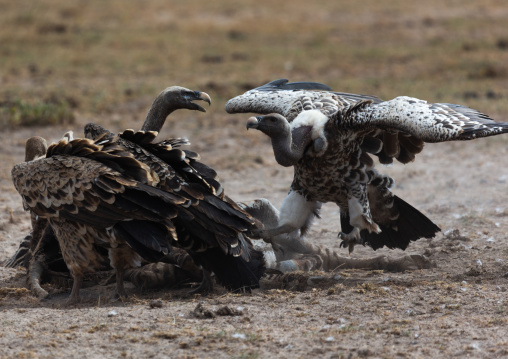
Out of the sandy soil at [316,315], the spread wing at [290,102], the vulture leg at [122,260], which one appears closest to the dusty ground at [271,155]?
the sandy soil at [316,315]

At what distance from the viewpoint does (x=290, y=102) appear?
6.59 metres

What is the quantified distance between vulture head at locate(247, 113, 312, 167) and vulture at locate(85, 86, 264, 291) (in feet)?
1.81

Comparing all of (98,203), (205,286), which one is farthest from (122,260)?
(205,286)

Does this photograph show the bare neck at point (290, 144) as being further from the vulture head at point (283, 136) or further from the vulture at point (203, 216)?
the vulture at point (203, 216)

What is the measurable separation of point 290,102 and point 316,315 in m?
2.41

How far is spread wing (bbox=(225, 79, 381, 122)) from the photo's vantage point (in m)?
6.41

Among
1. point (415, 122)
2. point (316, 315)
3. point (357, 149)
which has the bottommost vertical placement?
point (316, 315)

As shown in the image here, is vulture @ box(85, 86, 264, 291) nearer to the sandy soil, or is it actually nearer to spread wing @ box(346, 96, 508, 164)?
the sandy soil

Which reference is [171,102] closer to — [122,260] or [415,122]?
[122,260]

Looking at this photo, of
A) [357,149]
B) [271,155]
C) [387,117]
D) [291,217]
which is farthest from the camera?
[271,155]

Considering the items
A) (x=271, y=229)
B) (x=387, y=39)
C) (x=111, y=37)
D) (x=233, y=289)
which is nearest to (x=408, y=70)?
(x=387, y=39)

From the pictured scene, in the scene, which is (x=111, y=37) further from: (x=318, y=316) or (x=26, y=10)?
(x=318, y=316)

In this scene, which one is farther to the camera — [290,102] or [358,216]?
[290,102]

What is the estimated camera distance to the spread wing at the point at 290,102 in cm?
641
